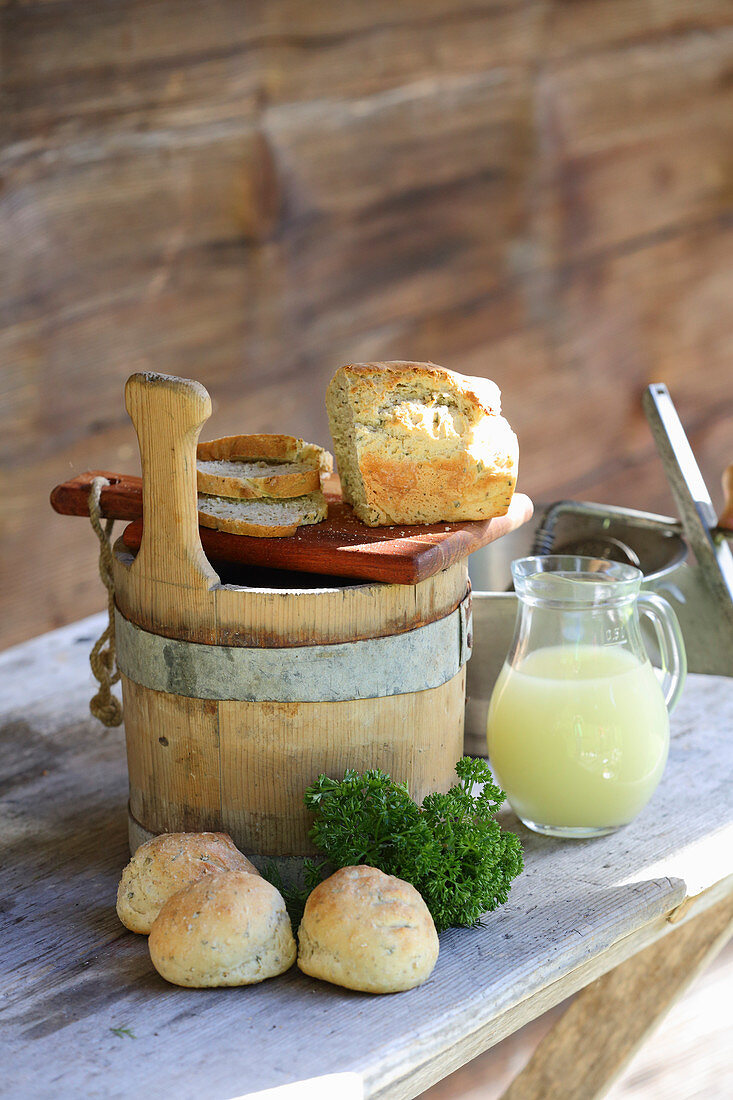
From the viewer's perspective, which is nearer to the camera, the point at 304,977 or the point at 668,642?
the point at 304,977

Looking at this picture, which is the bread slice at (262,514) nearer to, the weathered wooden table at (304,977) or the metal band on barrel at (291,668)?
the metal band on barrel at (291,668)

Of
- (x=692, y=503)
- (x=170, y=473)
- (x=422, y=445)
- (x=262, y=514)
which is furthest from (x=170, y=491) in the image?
(x=692, y=503)

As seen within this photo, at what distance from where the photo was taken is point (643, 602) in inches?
46.5

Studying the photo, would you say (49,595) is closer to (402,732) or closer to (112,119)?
(112,119)

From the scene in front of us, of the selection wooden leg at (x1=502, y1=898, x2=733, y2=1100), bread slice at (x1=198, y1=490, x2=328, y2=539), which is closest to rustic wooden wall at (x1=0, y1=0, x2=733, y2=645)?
bread slice at (x1=198, y1=490, x2=328, y2=539)

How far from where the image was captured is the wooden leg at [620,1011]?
1408mm

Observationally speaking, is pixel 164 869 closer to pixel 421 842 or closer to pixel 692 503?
pixel 421 842

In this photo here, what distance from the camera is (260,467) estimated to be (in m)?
1.18

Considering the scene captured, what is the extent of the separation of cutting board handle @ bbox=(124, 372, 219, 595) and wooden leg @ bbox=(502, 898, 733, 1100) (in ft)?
2.54

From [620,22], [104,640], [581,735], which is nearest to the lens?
[581,735]

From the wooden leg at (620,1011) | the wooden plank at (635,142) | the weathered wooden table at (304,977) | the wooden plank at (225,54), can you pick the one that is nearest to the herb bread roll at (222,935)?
the weathered wooden table at (304,977)

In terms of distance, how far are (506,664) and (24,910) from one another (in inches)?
19.9

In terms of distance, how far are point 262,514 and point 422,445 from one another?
16 cm

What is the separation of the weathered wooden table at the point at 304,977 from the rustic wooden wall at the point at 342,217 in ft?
3.30
